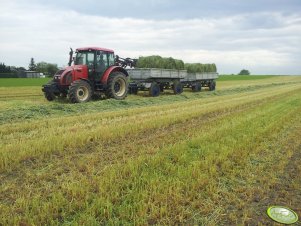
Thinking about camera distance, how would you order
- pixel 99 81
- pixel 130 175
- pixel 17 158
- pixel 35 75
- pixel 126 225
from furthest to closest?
pixel 35 75 < pixel 99 81 < pixel 17 158 < pixel 130 175 < pixel 126 225

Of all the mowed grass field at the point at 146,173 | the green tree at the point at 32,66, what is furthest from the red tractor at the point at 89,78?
the green tree at the point at 32,66

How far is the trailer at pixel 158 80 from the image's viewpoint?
18134 millimetres

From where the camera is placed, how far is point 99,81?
14414 millimetres

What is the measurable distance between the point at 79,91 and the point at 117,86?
2398 mm

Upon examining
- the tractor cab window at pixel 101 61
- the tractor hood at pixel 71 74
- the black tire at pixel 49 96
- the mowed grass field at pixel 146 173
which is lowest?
the mowed grass field at pixel 146 173

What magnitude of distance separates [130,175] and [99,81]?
1031 cm

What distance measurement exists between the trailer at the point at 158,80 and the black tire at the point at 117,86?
2.64m

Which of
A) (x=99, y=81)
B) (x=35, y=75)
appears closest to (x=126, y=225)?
(x=99, y=81)

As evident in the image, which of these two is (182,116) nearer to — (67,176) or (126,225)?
(67,176)

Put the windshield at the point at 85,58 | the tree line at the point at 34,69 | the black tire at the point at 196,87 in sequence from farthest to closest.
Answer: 1. the tree line at the point at 34,69
2. the black tire at the point at 196,87
3. the windshield at the point at 85,58

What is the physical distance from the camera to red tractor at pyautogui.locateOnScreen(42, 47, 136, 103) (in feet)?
43.8

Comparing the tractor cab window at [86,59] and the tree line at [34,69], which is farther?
the tree line at [34,69]

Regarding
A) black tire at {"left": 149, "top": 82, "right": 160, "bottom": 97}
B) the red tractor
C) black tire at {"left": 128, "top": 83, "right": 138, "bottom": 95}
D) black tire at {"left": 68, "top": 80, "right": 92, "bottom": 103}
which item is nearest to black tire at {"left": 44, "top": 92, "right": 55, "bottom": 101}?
the red tractor

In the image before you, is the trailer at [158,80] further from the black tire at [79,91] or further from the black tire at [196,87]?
the black tire at [79,91]
